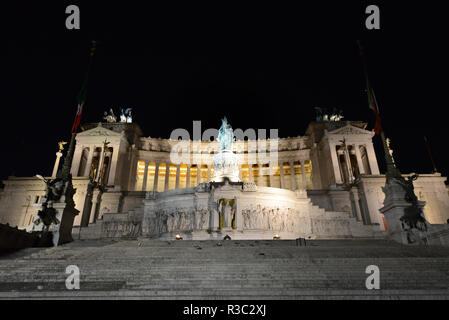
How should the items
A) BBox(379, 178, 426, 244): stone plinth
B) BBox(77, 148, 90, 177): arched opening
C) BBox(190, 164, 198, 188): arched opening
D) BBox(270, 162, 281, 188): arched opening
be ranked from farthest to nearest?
BBox(190, 164, 198, 188): arched opening < BBox(270, 162, 281, 188): arched opening < BBox(77, 148, 90, 177): arched opening < BBox(379, 178, 426, 244): stone plinth

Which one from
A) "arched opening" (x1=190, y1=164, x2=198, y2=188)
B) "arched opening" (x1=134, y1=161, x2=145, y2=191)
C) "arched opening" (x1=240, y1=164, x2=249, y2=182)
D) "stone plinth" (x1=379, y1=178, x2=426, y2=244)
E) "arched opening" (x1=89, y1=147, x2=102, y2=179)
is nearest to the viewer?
"stone plinth" (x1=379, y1=178, x2=426, y2=244)

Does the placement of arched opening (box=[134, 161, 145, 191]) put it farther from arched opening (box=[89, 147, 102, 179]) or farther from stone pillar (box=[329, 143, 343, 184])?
stone pillar (box=[329, 143, 343, 184])

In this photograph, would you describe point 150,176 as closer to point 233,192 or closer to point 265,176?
point 265,176

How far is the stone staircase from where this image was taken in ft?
29.1

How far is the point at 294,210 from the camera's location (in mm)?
29344

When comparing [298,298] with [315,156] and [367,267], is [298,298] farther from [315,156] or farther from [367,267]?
[315,156]

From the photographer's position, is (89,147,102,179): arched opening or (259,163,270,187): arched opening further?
(259,163,270,187): arched opening

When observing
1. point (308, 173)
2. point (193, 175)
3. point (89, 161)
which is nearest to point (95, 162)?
point (89, 161)

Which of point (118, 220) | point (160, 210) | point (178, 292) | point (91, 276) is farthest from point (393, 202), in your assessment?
point (118, 220)

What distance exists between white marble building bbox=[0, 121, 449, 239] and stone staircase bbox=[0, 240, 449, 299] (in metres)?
10.7

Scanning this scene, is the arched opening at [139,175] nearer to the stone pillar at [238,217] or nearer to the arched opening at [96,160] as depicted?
the arched opening at [96,160]

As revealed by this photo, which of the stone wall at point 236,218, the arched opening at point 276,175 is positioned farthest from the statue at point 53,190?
the arched opening at point 276,175

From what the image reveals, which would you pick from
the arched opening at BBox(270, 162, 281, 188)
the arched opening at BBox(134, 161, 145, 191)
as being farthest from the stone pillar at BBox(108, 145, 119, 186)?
the arched opening at BBox(270, 162, 281, 188)
